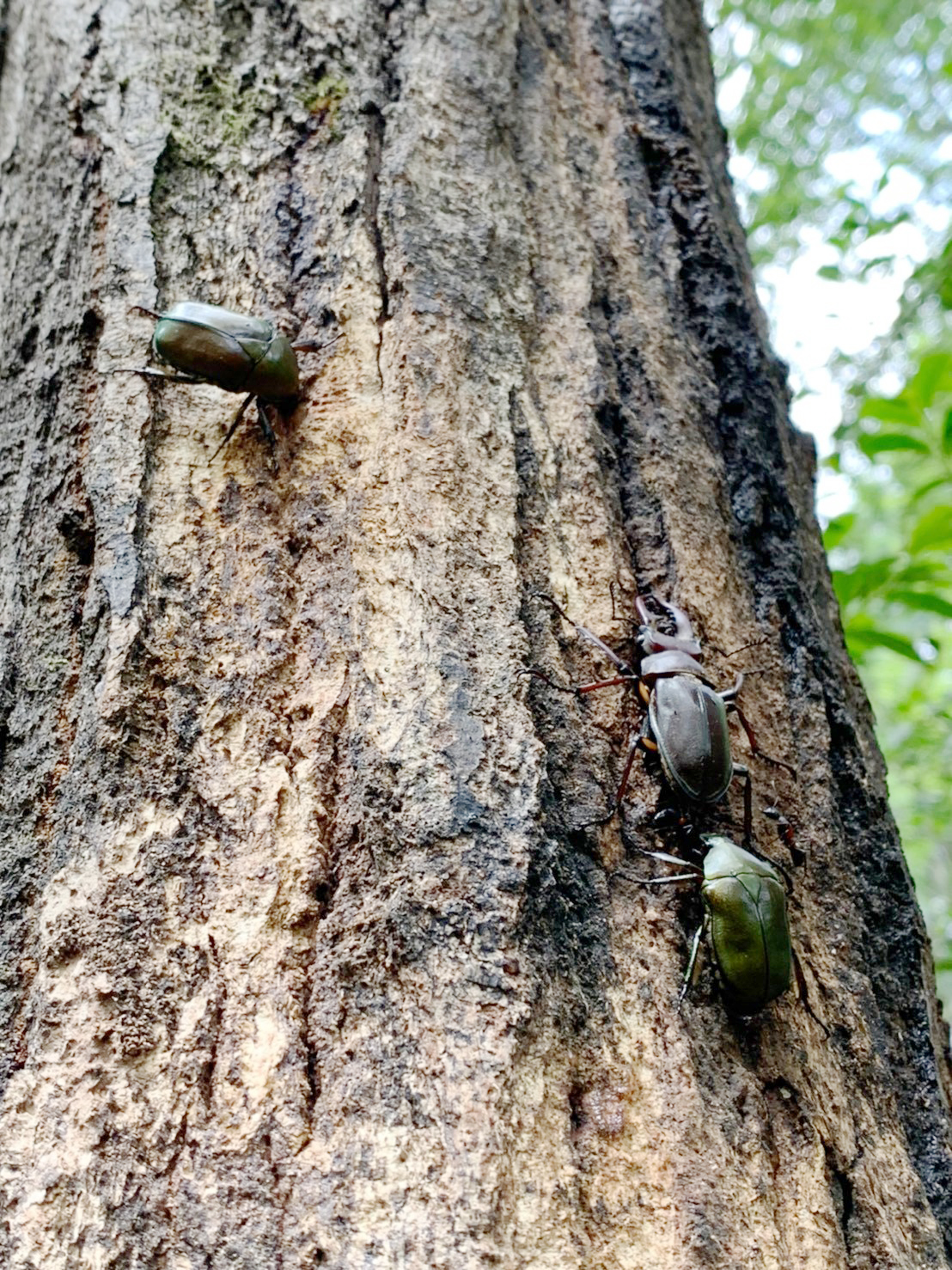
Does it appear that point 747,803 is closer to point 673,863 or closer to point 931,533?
point 673,863

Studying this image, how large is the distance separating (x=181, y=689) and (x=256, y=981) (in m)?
0.47

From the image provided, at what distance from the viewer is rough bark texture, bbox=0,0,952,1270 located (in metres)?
1.25

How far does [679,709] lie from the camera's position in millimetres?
1582

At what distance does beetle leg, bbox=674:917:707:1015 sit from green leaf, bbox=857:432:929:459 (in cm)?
208

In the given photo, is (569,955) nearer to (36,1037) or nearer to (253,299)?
(36,1037)

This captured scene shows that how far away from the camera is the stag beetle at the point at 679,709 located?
1.55 meters

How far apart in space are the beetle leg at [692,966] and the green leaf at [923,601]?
1.64m

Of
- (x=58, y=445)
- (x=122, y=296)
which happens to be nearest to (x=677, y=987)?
(x=58, y=445)

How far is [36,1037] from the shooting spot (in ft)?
4.48

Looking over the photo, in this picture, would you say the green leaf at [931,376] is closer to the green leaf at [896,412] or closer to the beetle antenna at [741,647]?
the green leaf at [896,412]

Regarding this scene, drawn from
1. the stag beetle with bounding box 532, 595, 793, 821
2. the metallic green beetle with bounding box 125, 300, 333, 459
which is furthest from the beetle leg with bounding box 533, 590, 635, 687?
the metallic green beetle with bounding box 125, 300, 333, 459

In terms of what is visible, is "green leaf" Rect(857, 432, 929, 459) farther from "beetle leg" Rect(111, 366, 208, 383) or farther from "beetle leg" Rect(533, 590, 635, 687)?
"beetle leg" Rect(111, 366, 208, 383)

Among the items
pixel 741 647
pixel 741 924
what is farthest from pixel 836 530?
pixel 741 924

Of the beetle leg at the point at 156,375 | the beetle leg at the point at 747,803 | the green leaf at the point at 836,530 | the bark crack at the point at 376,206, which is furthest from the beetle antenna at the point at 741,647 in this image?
the green leaf at the point at 836,530
